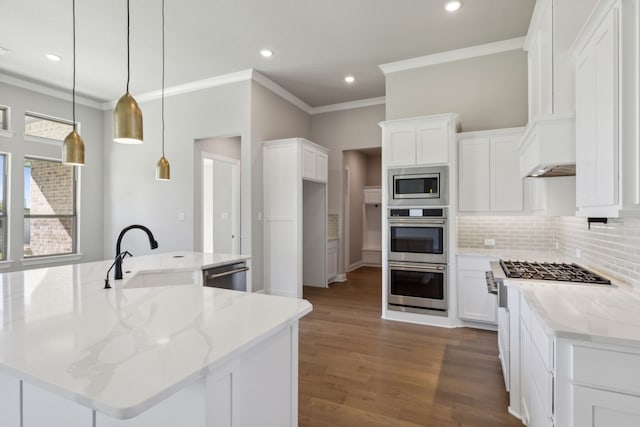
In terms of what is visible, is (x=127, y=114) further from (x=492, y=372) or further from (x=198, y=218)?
(x=198, y=218)

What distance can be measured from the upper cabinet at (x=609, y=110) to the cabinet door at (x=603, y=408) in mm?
727

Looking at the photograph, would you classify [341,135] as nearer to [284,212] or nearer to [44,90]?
[284,212]

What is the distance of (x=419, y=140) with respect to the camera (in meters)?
3.96

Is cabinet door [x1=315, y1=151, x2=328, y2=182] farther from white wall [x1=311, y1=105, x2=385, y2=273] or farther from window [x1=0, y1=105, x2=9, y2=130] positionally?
window [x1=0, y1=105, x2=9, y2=130]

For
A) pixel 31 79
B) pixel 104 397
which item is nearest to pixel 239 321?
pixel 104 397

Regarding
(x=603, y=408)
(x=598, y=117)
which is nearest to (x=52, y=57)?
(x=598, y=117)

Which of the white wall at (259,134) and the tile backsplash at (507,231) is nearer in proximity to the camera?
the tile backsplash at (507,231)

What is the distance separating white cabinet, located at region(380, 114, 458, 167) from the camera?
383cm

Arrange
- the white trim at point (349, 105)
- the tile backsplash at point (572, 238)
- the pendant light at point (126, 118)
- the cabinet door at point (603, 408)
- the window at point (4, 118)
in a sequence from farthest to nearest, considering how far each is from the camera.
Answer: the white trim at point (349, 105) < the window at point (4, 118) < the tile backsplash at point (572, 238) < the pendant light at point (126, 118) < the cabinet door at point (603, 408)

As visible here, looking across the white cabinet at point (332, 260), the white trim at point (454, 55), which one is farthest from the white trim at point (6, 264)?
the white trim at point (454, 55)

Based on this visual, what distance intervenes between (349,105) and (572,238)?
4.29 meters

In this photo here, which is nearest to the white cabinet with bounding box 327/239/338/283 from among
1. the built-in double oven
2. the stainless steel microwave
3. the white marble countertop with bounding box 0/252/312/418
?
the built-in double oven

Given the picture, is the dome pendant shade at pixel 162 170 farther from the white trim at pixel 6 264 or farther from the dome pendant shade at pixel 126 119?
the white trim at pixel 6 264

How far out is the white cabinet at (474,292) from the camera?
366 cm
